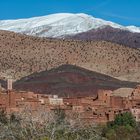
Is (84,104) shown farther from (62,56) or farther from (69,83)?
(62,56)

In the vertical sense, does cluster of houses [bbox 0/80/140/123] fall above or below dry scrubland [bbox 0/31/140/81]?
below

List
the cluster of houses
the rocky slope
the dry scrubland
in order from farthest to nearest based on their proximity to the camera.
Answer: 1. the dry scrubland
2. the rocky slope
3. the cluster of houses

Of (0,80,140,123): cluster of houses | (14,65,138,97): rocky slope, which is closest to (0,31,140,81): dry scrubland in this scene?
(14,65,138,97): rocky slope

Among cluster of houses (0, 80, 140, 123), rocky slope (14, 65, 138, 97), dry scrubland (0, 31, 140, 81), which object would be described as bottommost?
cluster of houses (0, 80, 140, 123)

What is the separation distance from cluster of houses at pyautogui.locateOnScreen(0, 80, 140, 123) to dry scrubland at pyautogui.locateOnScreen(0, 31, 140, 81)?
4975 centimetres

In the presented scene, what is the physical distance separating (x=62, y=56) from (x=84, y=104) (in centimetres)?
6820

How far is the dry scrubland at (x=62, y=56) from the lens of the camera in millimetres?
129125

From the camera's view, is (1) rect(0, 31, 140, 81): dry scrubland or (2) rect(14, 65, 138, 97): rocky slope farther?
(1) rect(0, 31, 140, 81): dry scrubland

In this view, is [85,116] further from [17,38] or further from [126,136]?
[17,38]

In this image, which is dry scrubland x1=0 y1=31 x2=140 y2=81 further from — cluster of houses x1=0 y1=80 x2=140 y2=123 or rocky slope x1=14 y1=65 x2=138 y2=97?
cluster of houses x1=0 y1=80 x2=140 y2=123

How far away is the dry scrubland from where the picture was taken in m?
129

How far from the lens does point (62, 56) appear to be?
138m

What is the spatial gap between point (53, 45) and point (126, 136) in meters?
97.7

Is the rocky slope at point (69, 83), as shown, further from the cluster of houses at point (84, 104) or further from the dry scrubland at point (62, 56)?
the cluster of houses at point (84, 104)
